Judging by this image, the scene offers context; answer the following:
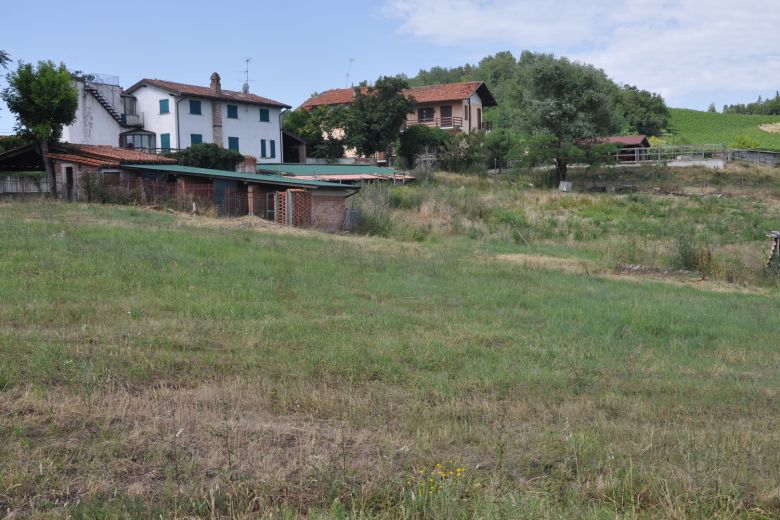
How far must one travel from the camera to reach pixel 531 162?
59.2 m

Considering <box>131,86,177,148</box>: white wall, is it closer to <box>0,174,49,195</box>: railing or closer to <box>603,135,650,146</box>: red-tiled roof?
<box>0,174,49,195</box>: railing

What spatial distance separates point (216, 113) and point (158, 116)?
14.5 ft

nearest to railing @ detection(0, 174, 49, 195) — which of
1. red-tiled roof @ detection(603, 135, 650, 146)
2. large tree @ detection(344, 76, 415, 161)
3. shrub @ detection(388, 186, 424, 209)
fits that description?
shrub @ detection(388, 186, 424, 209)

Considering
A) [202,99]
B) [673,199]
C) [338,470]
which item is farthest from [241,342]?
[202,99]

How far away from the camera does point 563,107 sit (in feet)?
190

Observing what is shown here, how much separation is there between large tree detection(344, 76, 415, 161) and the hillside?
5230cm

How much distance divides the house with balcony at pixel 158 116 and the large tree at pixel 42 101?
13.6 m

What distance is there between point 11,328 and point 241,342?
3124 mm

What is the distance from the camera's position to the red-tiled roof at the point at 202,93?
176 ft

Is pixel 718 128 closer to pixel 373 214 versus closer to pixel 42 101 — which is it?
pixel 373 214

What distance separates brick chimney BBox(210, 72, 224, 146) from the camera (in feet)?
185

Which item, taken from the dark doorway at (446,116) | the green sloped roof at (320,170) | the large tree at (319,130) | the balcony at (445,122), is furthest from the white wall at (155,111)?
the dark doorway at (446,116)

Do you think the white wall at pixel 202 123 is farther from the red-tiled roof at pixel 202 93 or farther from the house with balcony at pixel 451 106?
the house with balcony at pixel 451 106

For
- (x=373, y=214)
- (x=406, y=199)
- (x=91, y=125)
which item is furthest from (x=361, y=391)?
(x=91, y=125)
